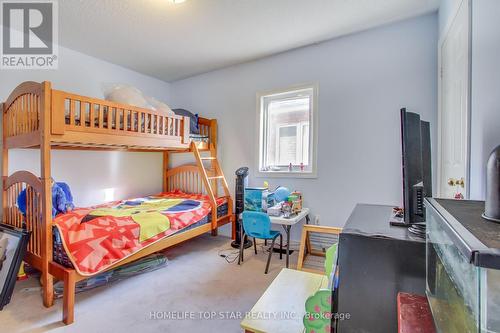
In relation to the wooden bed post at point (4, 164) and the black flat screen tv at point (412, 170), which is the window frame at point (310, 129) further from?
the wooden bed post at point (4, 164)

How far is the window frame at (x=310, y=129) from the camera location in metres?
2.93

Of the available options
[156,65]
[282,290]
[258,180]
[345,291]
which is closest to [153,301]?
[282,290]

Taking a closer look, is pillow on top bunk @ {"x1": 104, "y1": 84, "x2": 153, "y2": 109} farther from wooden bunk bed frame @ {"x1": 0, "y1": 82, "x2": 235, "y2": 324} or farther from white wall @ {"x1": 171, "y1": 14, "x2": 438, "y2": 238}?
white wall @ {"x1": 171, "y1": 14, "x2": 438, "y2": 238}

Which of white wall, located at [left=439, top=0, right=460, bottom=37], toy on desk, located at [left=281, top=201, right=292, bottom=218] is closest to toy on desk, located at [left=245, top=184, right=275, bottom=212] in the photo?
toy on desk, located at [left=281, top=201, right=292, bottom=218]

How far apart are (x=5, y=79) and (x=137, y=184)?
1.86 meters

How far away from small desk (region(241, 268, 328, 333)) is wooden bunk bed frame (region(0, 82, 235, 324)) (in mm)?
1364

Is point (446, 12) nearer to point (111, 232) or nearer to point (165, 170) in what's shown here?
point (111, 232)

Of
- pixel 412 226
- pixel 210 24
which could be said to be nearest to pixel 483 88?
pixel 412 226

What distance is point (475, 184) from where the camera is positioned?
3.99 feet

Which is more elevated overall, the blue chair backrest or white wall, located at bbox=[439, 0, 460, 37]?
white wall, located at bbox=[439, 0, 460, 37]

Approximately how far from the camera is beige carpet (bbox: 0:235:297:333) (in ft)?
5.36

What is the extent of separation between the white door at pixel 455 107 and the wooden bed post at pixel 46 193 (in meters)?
2.75

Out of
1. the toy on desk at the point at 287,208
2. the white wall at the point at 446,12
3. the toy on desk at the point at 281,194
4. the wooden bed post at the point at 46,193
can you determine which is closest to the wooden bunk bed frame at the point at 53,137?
the wooden bed post at the point at 46,193

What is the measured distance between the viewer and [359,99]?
2.68 metres
